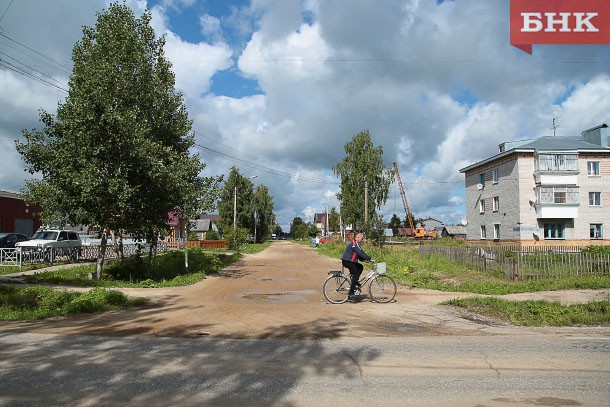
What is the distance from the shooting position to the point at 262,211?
285 ft

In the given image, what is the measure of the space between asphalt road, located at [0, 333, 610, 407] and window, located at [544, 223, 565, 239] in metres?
38.5

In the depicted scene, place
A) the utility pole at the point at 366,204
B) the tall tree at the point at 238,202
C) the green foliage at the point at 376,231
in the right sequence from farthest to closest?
the tall tree at the point at 238,202 → the utility pole at the point at 366,204 → the green foliage at the point at 376,231

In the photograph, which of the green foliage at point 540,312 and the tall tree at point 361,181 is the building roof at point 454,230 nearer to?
the tall tree at point 361,181

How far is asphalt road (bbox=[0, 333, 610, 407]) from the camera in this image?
4895 mm

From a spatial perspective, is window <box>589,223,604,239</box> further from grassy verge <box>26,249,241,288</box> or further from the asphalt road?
the asphalt road

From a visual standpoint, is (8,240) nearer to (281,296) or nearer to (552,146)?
(281,296)

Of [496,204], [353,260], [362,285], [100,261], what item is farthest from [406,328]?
[496,204]

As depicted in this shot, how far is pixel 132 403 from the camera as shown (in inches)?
185

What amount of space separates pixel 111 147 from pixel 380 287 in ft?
33.7

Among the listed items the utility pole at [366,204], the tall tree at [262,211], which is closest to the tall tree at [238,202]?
the tall tree at [262,211]

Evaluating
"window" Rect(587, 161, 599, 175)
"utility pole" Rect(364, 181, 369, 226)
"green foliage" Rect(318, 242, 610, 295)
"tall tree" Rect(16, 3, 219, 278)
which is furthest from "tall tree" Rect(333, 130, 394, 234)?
"tall tree" Rect(16, 3, 219, 278)

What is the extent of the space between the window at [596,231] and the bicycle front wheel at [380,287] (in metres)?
37.9

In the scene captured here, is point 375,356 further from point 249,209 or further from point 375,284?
point 249,209

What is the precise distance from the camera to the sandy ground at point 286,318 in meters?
8.73
